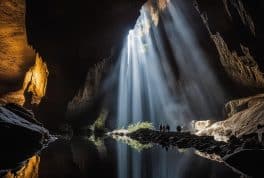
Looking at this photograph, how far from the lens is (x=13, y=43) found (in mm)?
21078

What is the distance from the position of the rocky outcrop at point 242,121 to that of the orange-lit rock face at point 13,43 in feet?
46.7

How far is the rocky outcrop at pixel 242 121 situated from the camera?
16.5 metres

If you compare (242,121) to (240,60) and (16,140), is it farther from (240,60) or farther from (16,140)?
(16,140)

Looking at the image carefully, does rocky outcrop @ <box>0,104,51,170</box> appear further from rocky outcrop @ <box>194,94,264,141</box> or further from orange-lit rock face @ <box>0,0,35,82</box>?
rocky outcrop @ <box>194,94,264,141</box>

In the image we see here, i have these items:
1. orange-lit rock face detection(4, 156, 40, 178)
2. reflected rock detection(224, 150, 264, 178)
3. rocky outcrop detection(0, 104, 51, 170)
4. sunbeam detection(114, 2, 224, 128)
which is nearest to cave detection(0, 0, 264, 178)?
rocky outcrop detection(0, 104, 51, 170)

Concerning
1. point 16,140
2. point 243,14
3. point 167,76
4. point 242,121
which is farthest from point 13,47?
point 167,76

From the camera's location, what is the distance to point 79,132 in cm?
2758

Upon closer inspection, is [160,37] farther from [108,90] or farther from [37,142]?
[37,142]

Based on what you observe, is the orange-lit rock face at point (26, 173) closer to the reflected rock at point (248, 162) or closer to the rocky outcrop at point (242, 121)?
the reflected rock at point (248, 162)

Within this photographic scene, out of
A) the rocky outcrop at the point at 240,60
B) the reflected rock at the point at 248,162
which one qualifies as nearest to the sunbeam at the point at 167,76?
the rocky outcrop at the point at 240,60

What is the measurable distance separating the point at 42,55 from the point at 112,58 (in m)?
8.50

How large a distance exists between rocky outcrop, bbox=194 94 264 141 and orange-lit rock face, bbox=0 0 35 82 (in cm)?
1422

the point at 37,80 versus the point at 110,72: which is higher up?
the point at 110,72

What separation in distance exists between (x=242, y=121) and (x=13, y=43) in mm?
15688
